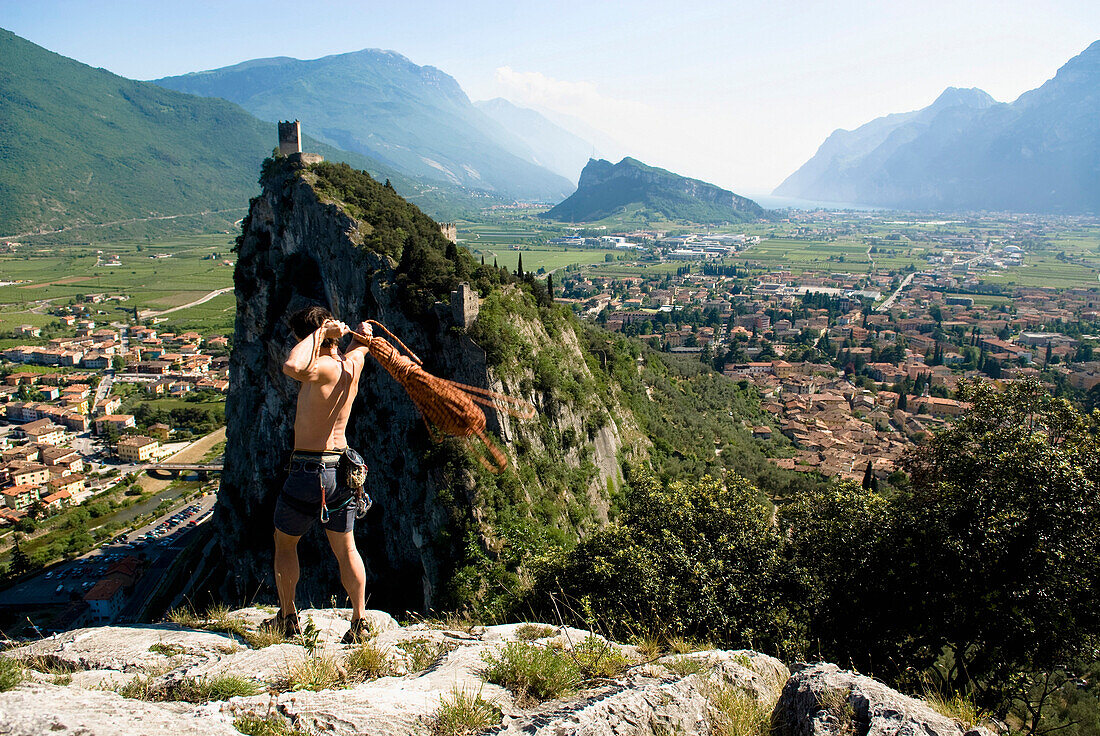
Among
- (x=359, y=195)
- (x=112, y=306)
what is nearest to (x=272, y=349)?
(x=359, y=195)

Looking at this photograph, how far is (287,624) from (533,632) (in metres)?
2.74

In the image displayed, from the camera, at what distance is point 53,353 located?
98875 millimetres

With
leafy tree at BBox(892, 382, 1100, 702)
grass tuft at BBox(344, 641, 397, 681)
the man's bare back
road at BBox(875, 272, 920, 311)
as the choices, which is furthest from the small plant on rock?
road at BBox(875, 272, 920, 311)

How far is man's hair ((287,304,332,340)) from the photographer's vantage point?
5.80 m

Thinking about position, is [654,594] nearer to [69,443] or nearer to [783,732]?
[783,732]

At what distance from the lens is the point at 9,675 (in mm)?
4059

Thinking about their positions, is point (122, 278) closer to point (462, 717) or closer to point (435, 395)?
point (435, 395)

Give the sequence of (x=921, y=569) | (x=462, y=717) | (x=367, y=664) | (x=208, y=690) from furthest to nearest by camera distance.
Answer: (x=921, y=569) < (x=367, y=664) < (x=208, y=690) < (x=462, y=717)

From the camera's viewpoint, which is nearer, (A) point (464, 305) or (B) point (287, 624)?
(B) point (287, 624)

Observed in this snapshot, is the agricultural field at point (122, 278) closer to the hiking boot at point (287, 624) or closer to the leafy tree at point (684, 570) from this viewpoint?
the leafy tree at point (684, 570)

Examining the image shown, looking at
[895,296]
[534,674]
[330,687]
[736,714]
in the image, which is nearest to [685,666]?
[736,714]

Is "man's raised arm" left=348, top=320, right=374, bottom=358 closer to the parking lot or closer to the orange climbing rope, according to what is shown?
the orange climbing rope

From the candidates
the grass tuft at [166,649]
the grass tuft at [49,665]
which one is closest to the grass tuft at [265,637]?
the grass tuft at [166,649]

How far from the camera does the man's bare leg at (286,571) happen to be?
627cm
